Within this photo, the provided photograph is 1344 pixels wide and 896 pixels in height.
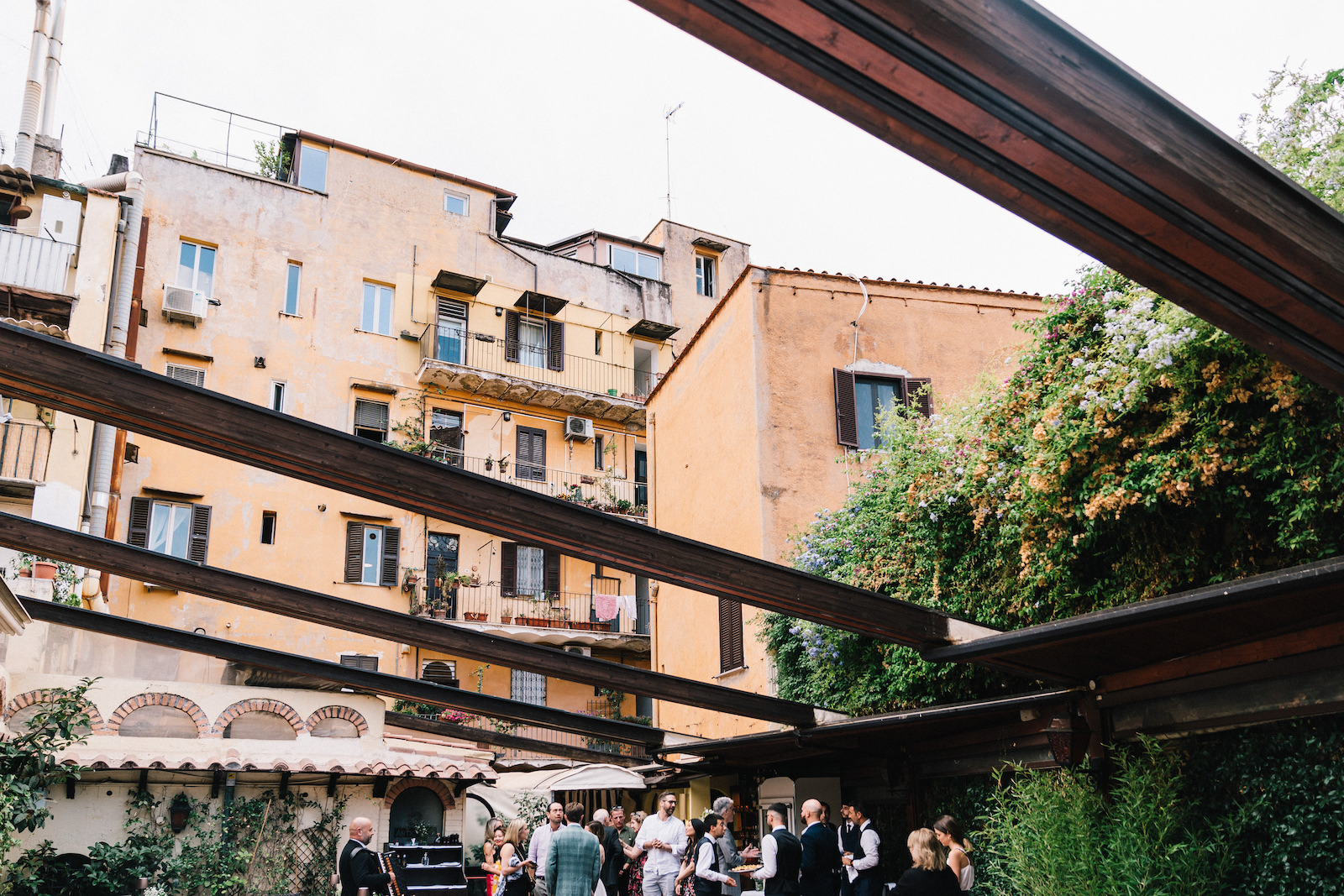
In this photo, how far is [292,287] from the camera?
82.3 ft

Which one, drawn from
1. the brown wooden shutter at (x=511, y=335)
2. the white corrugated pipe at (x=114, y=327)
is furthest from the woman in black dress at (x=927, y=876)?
the brown wooden shutter at (x=511, y=335)

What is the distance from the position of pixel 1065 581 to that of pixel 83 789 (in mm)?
12622

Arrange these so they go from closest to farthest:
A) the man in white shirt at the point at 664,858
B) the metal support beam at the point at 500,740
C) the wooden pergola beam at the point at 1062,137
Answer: the wooden pergola beam at the point at 1062,137 < the man in white shirt at the point at 664,858 < the metal support beam at the point at 500,740

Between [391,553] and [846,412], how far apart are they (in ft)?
45.2

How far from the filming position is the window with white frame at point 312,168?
26.0m

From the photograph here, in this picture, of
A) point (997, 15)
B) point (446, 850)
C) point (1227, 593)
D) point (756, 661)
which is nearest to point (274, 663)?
point (446, 850)

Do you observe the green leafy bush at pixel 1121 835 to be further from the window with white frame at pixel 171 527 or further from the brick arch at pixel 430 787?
the window with white frame at pixel 171 527

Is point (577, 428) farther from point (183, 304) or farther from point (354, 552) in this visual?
point (183, 304)

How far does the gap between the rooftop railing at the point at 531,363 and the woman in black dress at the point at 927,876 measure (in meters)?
19.6

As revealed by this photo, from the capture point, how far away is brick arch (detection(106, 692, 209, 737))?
14039mm

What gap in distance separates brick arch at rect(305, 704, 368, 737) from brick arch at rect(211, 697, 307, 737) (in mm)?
321

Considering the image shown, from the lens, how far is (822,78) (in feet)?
9.52

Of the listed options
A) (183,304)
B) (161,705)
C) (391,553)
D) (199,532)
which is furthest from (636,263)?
(161,705)

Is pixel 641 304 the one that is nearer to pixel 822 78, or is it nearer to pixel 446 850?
pixel 446 850
